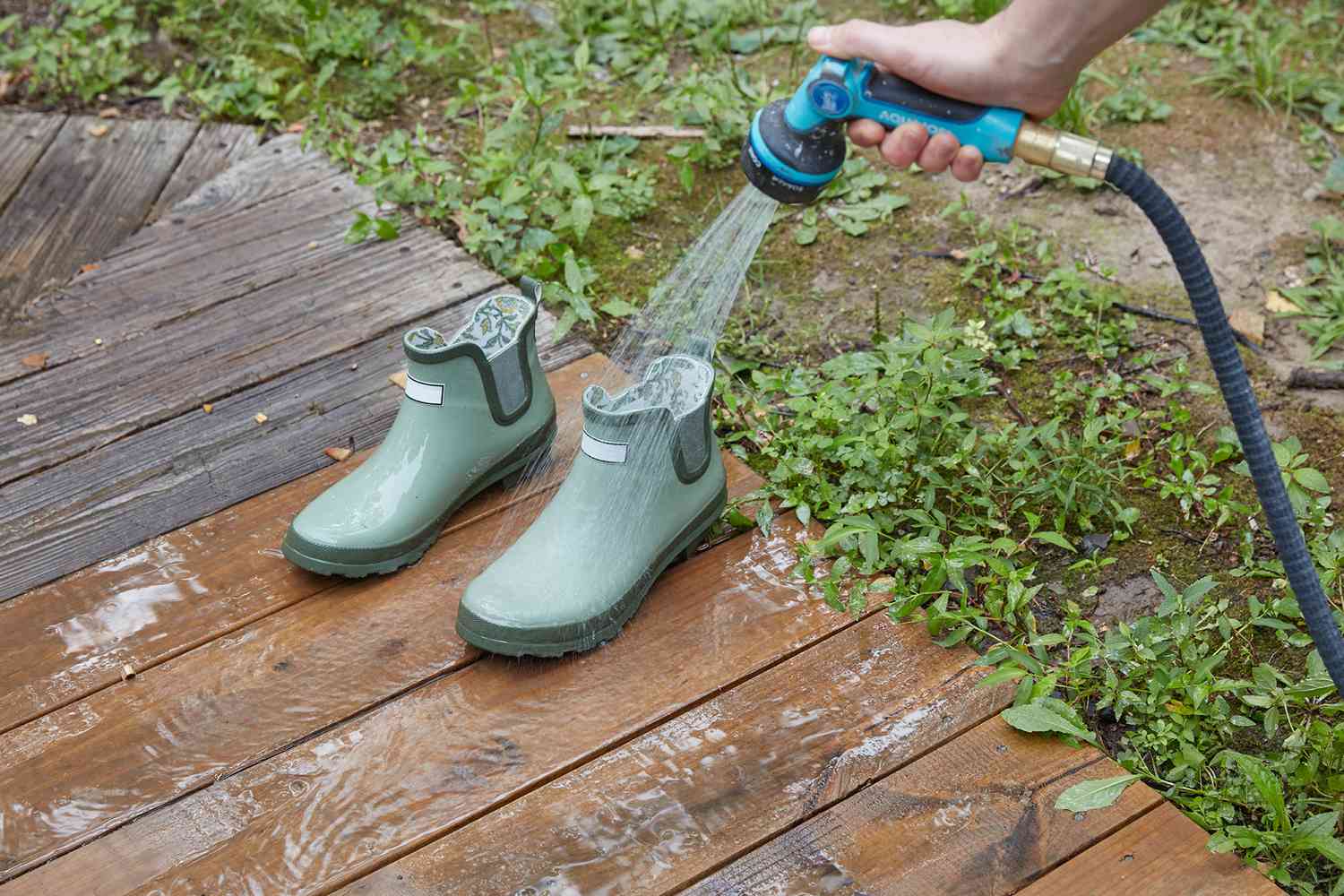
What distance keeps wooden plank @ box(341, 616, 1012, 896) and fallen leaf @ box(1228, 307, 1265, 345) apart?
1244 millimetres

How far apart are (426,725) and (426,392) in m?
0.55

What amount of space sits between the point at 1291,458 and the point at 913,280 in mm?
986

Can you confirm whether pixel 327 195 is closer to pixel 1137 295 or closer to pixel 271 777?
pixel 271 777

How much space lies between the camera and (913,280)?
2828 millimetres

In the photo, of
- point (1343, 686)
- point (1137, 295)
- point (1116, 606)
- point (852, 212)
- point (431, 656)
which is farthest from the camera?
point (852, 212)

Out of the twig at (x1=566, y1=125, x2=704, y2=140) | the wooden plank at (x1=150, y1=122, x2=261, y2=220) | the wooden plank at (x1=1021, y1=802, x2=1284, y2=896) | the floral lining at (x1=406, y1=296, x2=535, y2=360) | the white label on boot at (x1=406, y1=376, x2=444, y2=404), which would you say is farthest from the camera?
the twig at (x1=566, y1=125, x2=704, y2=140)

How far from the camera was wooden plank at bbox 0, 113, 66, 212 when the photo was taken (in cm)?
325

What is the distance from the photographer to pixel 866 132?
5.89 feet

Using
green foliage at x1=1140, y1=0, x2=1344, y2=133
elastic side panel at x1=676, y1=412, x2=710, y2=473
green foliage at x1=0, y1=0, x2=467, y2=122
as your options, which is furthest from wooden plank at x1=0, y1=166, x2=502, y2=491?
green foliage at x1=1140, y1=0, x2=1344, y2=133

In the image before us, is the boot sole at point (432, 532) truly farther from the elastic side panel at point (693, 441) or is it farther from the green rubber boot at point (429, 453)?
the elastic side panel at point (693, 441)

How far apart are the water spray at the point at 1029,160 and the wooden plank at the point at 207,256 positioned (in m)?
1.42

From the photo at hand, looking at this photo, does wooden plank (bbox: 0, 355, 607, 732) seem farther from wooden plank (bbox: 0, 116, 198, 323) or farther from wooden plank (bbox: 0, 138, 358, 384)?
wooden plank (bbox: 0, 116, 198, 323)

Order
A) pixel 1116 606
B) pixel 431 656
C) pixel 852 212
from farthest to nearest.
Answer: pixel 852 212, pixel 1116 606, pixel 431 656

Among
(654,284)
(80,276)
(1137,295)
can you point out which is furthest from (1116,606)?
(80,276)
